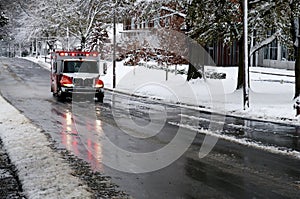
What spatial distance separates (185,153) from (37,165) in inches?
131

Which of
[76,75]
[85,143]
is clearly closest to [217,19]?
[76,75]

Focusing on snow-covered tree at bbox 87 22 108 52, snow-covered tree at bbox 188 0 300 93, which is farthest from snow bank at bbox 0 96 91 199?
snow-covered tree at bbox 87 22 108 52

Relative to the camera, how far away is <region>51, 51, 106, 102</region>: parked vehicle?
21.7 metres

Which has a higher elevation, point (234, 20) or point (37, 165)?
point (234, 20)

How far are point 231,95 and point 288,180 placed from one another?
16.3 metres

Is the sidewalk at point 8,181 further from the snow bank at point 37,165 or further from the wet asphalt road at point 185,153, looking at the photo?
the wet asphalt road at point 185,153

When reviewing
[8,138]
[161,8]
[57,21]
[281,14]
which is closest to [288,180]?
[8,138]

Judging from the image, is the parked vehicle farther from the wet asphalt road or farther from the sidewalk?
the sidewalk

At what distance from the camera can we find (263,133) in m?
13.5

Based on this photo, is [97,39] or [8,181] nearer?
[8,181]

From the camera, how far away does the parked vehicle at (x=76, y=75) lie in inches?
854

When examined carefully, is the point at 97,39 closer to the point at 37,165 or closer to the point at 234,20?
the point at 234,20

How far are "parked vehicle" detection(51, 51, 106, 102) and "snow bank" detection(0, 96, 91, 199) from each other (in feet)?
25.9

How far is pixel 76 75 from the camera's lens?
2169 cm
